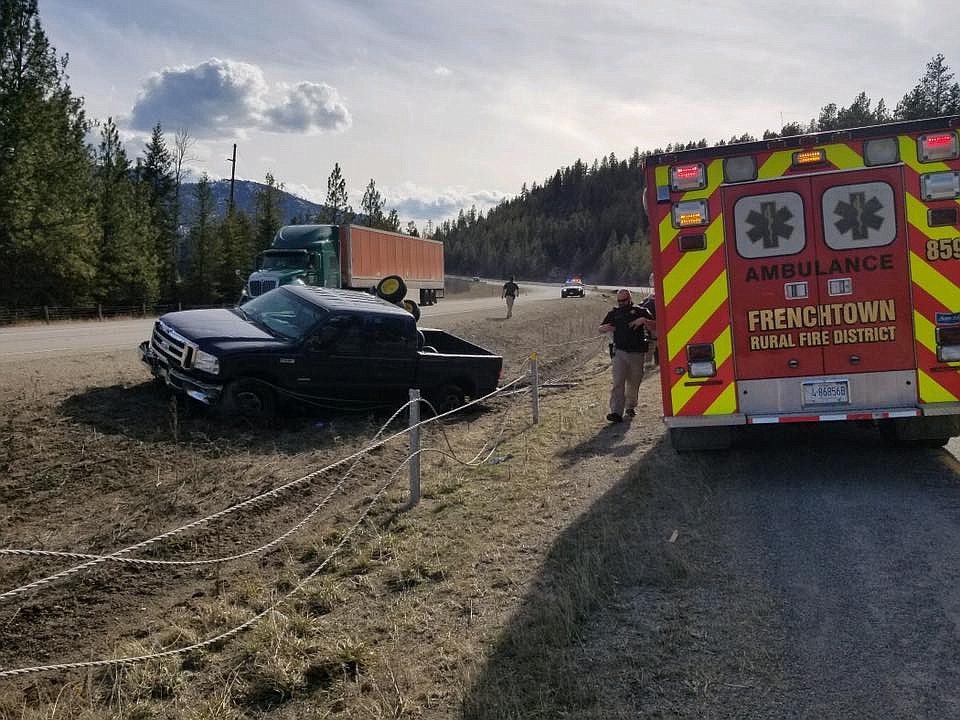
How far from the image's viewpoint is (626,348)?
1060 cm

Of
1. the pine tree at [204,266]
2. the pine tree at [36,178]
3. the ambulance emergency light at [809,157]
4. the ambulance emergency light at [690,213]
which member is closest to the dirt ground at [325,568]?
the ambulance emergency light at [690,213]

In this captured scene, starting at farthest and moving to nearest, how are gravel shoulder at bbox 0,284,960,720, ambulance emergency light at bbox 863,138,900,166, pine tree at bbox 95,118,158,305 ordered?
pine tree at bbox 95,118,158,305
ambulance emergency light at bbox 863,138,900,166
gravel shoulder at bbox 0,284,960,720

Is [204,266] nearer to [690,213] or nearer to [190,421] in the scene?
[190,421]

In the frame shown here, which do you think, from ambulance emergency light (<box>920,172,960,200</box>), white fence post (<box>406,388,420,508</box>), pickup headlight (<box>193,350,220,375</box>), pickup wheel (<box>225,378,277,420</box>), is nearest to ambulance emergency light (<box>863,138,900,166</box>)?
ambulance emergency light (<box>920,172,960,200</box>)

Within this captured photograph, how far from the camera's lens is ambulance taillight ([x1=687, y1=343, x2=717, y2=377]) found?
24.9 feet

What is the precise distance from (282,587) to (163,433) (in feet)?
13.4

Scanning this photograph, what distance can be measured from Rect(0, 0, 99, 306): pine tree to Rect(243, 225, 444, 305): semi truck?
15.7 meters

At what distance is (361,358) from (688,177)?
5.43 metres

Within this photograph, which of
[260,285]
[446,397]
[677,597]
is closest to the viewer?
[677,597]

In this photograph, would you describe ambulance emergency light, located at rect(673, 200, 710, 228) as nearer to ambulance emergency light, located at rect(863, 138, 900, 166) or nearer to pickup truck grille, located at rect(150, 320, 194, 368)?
ambulance emergency light, located at rect(863, 138, 900, 166)

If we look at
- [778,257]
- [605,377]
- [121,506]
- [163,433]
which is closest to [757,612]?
[778,257]

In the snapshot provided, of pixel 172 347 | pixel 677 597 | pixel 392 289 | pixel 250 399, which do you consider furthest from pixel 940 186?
pixel 392 289

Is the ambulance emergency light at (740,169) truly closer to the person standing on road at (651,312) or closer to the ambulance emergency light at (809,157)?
the ambulance emergency light at (809,157)

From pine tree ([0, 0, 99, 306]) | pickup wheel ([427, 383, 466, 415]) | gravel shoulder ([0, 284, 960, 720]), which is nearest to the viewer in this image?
gravel shoulder ([0, 284, 960, 720])
